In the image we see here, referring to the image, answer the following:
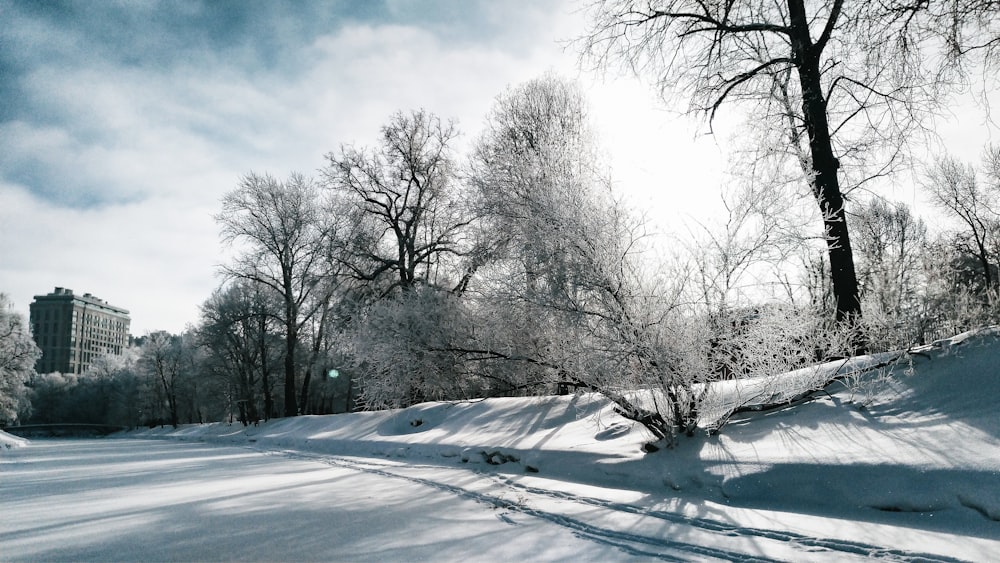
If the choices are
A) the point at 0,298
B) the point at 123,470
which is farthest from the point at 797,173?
the point at 0,298

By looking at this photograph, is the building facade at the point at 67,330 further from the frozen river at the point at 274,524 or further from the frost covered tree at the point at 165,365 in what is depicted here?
the frozen river at the point at 274,524

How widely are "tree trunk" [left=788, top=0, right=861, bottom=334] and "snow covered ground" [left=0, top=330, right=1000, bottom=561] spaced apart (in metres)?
3.13

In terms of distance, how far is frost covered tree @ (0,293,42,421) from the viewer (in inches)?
1431

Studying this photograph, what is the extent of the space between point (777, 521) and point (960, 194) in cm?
3103

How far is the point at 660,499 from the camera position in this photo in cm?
614

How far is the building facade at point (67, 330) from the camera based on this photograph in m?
145

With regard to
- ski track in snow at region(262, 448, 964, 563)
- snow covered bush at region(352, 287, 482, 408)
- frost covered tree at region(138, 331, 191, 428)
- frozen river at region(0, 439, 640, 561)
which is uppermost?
frost covered tree at region(138, 331, 191, 428)

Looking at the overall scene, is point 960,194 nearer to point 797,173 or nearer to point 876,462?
point 797,173

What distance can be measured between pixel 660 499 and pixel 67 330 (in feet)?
606

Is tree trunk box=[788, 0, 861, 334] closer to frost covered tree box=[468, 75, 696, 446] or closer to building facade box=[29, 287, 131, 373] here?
frost covered tree box=[468, 75, 696, 446]

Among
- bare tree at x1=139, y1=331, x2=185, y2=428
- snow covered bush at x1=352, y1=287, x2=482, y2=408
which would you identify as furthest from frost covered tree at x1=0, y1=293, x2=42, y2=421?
snow covered bush at x1=352, y1=287, x2=482, y2=408

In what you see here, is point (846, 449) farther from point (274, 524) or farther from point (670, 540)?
point (274, 524)

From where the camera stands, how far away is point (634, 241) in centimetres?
853

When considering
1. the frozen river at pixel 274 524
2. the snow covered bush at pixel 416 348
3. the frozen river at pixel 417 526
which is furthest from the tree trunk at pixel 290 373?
the frozen river at pixel 417 526
